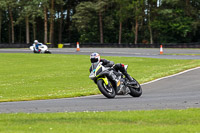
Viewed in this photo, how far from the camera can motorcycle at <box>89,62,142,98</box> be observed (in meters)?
11.4

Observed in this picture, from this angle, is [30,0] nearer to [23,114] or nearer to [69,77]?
[69,77]

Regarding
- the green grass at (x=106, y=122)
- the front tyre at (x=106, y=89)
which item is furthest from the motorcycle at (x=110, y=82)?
the green grass at (x=106, y=122)

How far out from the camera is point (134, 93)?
40.5 feet

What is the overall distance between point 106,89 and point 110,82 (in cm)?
29

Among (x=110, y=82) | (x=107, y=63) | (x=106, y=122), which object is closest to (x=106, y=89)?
(x=110, y=82)

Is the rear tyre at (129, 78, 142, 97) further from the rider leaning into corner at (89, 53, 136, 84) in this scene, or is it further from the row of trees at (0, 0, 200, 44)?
the row of trees at (0, 0, 200, 44)

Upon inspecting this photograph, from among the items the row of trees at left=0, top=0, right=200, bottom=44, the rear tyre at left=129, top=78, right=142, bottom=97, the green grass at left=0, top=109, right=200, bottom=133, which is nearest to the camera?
the green grass at left=0, top=109, right=200, bottom=133

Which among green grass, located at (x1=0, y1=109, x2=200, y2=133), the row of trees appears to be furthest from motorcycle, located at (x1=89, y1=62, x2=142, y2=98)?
the row of trees

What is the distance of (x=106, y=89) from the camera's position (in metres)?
11.6

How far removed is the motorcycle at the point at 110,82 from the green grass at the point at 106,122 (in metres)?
2.99

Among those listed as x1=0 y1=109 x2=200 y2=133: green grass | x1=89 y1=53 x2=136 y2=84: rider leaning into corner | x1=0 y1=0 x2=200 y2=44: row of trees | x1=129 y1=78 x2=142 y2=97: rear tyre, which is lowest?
x1=129 y1=78 x2=142 y2=97: rear tyre

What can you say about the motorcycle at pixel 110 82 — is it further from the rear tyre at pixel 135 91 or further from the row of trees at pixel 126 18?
the row of trees at pixel 126 18

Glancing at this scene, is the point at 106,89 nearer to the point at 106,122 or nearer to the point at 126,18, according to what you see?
the point at 106,122

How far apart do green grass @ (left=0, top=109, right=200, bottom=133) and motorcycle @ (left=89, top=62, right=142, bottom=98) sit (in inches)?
118
